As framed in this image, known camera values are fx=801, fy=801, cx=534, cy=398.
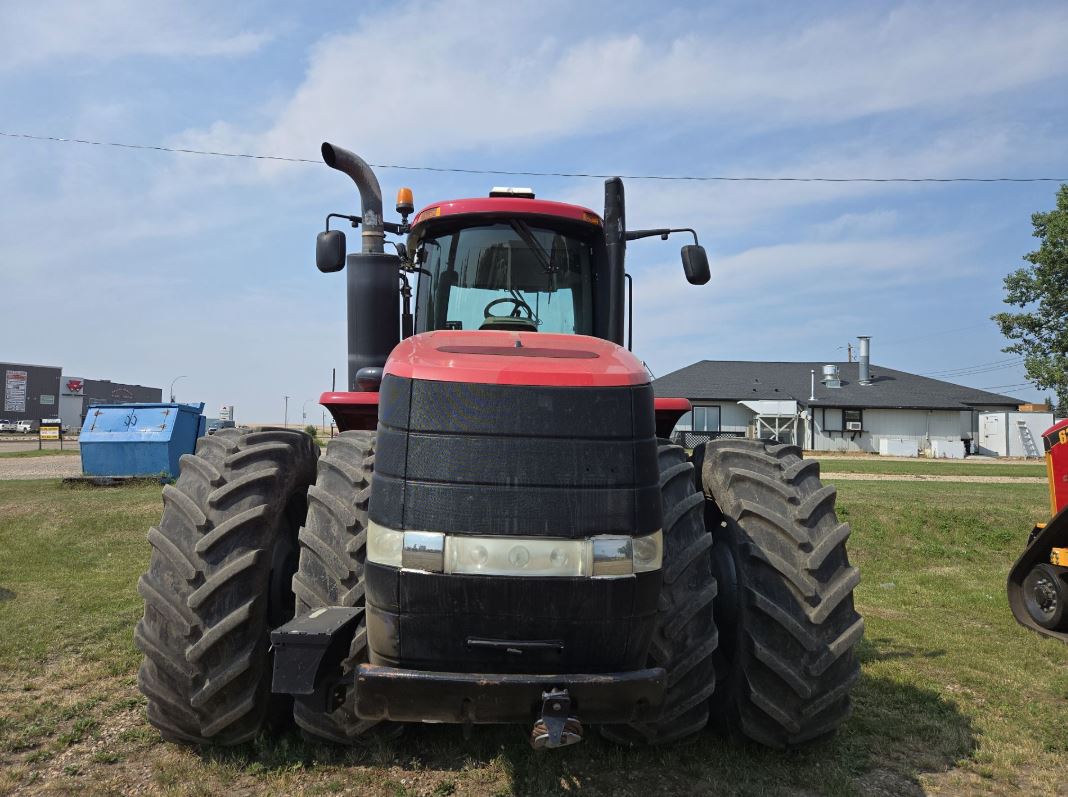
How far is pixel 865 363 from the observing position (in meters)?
46.9

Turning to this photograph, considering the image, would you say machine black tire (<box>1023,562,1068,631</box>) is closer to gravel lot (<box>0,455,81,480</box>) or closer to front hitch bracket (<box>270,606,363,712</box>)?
front hitch bracket (<box>270,606,363,712</box>)

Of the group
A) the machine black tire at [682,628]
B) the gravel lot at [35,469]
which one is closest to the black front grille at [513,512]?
the machine black tire at [682,628]

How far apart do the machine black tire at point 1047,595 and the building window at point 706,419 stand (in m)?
36.0

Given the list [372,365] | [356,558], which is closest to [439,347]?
[356,558]

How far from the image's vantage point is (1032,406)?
46875 millimetres

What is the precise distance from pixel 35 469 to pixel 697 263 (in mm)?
20410

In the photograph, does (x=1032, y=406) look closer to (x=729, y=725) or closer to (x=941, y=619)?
(x=941, y=619)

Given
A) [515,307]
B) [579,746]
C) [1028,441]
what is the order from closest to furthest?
[579,746] < [515,307] < [1028,441]

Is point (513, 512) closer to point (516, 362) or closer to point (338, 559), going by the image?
point (516, 362)

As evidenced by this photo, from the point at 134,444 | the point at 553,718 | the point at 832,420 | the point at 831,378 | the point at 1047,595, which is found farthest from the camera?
the point at 831,378

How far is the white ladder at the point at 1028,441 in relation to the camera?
40.1 meters

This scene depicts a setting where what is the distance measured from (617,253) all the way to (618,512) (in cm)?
216

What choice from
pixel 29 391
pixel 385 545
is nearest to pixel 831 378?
pixel 385 545

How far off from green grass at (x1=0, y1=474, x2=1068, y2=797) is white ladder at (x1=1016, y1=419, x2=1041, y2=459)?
3844 cm
